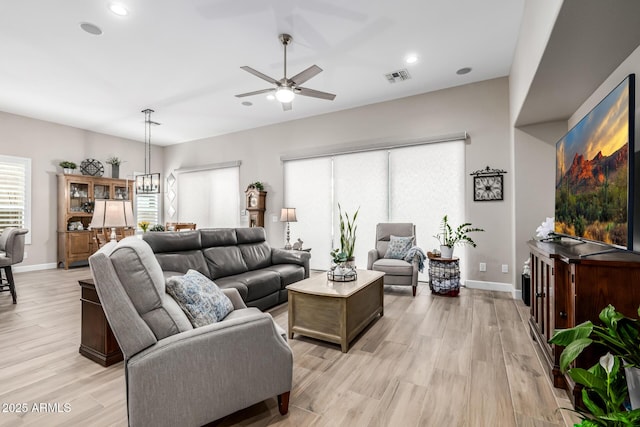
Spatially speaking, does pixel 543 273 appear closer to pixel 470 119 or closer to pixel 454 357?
pixel 454 357

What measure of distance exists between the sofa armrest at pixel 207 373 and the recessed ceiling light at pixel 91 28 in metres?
3.46

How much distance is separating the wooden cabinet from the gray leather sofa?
4.30 metres

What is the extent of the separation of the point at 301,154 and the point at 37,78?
4.09m

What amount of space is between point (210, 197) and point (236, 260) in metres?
4.14

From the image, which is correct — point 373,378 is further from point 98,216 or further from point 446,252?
point 98,216

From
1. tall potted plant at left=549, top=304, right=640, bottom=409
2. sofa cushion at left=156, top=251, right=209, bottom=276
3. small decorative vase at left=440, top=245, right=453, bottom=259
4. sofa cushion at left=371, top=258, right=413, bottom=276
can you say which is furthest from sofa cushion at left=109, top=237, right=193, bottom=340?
small decorative vase at left=440, top=245, right=453, bottom=259

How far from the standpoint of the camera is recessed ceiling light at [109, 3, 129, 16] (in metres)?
2.82

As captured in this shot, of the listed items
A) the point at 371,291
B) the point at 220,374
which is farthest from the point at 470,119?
the point at 220,374

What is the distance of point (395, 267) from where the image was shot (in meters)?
4.16

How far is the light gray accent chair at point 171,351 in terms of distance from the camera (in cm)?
127

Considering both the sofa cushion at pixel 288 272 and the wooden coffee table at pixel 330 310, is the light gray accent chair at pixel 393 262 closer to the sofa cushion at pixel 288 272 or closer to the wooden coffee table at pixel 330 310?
the sofa cushion at pixel 288 272

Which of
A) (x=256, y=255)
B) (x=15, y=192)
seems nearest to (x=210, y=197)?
(x=15, y=192)

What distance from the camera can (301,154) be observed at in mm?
6031

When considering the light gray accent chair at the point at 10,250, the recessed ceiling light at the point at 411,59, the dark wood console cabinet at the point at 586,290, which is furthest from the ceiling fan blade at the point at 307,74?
the light gray accent chair at the point at 10,250
